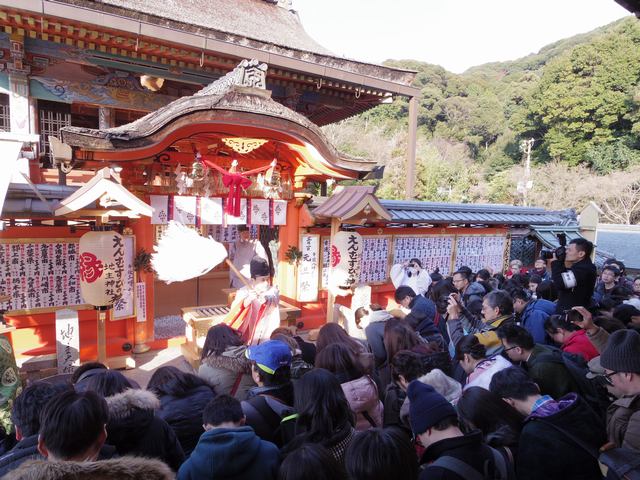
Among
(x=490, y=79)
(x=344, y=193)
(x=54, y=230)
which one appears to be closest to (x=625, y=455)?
(x=344, y=193)

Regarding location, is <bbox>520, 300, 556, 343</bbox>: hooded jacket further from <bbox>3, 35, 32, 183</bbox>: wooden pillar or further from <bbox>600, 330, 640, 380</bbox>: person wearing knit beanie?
<bbox>3, 35, 32, 183</bbox>: wooden pillar

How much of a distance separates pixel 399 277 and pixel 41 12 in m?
A: 8.00

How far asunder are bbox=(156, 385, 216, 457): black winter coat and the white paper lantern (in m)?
3.65

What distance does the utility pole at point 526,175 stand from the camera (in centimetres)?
2594

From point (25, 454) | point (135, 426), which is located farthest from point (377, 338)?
point (25, 454)

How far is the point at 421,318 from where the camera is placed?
15.1ft

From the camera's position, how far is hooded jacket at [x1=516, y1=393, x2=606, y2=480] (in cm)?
218

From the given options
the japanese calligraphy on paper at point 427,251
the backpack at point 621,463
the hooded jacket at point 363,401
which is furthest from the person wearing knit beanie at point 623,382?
the japanese calligraphy on paper at point 427,251

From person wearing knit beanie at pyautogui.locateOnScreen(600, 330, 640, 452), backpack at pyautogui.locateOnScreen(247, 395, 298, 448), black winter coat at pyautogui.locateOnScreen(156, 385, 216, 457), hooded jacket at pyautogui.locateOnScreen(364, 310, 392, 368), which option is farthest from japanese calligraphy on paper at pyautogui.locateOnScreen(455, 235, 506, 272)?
black winter coat at pyautogui.locateOnScreen(156, 385, 216, 457)

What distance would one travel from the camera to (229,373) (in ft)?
11.5

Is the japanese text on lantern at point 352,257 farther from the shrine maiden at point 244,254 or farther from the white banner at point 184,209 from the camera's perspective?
the white banner at point 184,209

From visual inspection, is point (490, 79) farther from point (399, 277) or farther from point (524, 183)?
point (399, 277)

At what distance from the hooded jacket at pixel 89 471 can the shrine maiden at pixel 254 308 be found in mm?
4435

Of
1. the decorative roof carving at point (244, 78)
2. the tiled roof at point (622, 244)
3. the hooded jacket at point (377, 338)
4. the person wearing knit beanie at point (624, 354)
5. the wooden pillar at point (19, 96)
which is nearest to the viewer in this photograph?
the person wearing knit beanie at point (624, 354)
